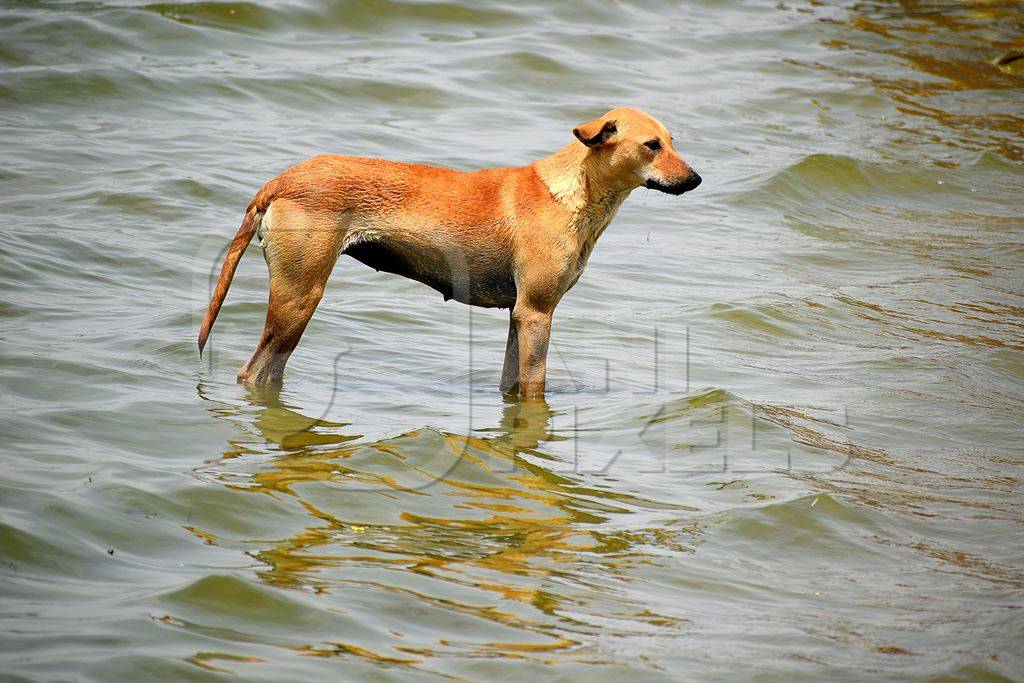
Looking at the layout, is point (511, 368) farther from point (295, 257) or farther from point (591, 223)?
point (295, 257)

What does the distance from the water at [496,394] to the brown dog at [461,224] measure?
24.4 inches

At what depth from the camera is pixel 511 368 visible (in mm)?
8414

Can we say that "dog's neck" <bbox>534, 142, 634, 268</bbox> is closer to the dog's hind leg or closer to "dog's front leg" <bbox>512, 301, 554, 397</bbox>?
"dog's front leg" <bbox>512, 301, 554, 397</bbox>

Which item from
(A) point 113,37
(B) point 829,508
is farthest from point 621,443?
(A) point 113,37

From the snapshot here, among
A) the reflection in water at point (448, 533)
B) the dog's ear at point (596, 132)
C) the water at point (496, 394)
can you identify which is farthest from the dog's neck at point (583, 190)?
the reflection in water at point (448, 533)

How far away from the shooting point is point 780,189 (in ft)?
47.2

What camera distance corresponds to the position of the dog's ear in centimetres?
759

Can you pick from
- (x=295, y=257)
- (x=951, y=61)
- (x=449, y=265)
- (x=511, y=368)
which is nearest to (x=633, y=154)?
(x=449, y=265)

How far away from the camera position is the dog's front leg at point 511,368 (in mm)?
8328

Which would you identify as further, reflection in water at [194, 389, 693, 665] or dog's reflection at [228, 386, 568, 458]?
dog's reflection at [228, 386, 568, 458]

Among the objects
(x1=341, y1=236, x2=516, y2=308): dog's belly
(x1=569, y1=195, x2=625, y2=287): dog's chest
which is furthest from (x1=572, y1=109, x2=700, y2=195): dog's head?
(x1=341, y1=236, x2=516, y2=308): dog's belly

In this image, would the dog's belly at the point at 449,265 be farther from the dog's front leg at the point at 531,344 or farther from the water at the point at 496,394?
the water at the point at 496,394

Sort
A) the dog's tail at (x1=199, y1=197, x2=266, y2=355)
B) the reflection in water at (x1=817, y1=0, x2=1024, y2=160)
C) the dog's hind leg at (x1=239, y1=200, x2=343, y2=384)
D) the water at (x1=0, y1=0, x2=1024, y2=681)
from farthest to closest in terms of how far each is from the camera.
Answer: the reflection in water at (x1=817, y1=0, x2=1024, y2=160) → the dog's tail at (x1=199, y1=197, x2=266, y2=355) → the dog's hind leg at (x1=239, y1=200, x2=343, y2=384) → the water at (x1=0, y1=0, x2=1024, y2=681)

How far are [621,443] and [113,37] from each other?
11.2 m
